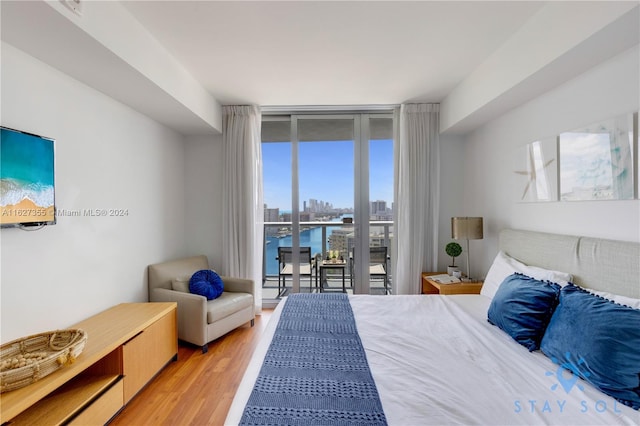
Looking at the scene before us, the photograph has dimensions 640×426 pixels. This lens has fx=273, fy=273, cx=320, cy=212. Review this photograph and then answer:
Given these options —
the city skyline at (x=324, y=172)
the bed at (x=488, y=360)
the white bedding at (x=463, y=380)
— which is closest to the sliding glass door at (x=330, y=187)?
the city skyline at (x=324, y=172)

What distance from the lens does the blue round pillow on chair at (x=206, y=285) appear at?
2.89m

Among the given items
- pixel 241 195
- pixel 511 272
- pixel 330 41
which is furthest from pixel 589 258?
pixel 241 195

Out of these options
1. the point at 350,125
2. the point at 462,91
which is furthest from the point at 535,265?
the point at 350,125

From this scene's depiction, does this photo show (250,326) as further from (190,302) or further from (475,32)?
(475,32)

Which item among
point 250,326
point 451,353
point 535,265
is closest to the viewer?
point 451,353

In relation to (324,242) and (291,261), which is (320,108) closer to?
(324,242)

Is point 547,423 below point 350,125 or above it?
below

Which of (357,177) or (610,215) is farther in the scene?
(357,177)

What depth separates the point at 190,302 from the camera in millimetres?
2637

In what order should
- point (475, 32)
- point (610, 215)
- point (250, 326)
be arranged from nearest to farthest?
1. point (610, 215)
2. point (475, 32)
3. point (250, 326)

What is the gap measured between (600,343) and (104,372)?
282 cm

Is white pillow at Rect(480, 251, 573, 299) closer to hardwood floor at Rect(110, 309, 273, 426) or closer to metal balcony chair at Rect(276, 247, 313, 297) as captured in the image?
metal balcony chair at Rect(276, 247, 313, 297)

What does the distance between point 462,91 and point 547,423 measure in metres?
2.91

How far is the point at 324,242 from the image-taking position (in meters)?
4.14
